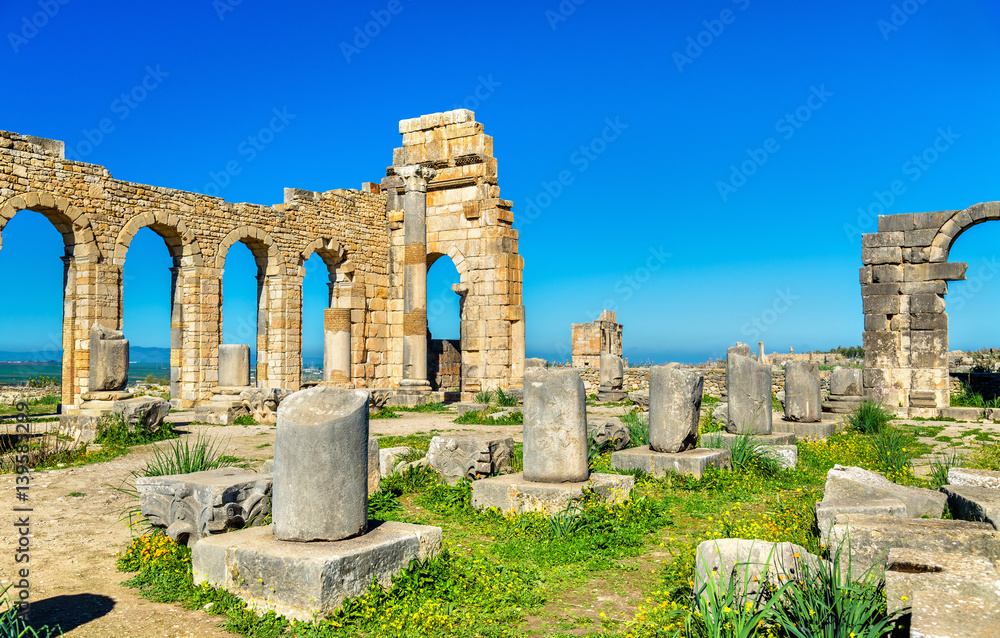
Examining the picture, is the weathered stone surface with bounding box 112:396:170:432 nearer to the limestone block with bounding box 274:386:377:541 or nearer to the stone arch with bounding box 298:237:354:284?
the limestone block with bounding box 274:386:377:541

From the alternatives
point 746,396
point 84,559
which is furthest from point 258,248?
point 84,559

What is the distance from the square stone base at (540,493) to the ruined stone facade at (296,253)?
11.9m

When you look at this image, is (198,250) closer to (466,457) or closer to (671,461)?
(466,457)

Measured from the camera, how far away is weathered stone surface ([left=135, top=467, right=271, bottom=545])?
18.0ft

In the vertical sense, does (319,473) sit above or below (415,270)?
below

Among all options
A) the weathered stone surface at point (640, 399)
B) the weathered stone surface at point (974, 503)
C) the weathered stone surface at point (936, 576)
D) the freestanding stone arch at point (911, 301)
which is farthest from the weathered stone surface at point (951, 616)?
the freestanding stone arch at point (911, 301)

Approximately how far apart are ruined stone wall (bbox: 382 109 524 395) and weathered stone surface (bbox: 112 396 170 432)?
856cm

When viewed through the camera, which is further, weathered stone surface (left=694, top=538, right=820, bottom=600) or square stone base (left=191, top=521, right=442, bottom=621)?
square stone base (left=191, top=521, right=442, bottom=621)

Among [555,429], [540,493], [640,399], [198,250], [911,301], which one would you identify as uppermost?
[198,250]

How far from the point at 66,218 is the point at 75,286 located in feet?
4.65

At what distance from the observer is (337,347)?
807 inches

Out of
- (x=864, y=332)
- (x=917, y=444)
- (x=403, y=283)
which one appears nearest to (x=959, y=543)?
(x=917, y=444)

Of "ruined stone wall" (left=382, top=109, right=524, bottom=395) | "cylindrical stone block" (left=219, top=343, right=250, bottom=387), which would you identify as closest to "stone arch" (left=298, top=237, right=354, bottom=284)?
"ruined stone wall" (left=382, top=109, right=524, bottom=395)

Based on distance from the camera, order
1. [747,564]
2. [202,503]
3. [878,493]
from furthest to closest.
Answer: [878,493], [202,503], [747,564]
